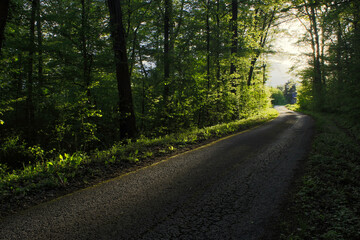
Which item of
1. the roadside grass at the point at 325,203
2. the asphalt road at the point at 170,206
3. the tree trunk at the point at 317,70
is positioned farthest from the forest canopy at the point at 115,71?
→ the tree trunk at the point at 317,70

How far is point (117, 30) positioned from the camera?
7969 mm

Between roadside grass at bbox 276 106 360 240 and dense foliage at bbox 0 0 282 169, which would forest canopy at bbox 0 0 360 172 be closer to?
dense foliage at bbox 0 0 282 169

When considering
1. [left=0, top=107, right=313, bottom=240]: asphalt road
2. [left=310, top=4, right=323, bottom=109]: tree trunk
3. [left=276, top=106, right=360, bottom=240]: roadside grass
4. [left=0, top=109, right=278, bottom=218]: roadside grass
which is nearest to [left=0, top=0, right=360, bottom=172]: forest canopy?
[left=0, top=109, right=278, bottom=218]: roadside grass

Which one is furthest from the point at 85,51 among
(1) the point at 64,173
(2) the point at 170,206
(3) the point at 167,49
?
(2) the point at 170,206

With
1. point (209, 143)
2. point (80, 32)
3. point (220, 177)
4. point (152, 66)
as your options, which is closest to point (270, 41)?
point (152, 66)

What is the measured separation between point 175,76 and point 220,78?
14.1ft

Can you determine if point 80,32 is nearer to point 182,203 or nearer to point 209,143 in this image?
point 209,143

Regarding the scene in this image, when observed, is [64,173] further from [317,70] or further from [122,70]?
[317,70]

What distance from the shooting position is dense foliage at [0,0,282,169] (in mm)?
7836

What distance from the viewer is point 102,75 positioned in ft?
36.4

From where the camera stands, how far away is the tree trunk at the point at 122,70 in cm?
792

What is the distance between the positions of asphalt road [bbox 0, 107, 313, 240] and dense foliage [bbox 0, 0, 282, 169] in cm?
366

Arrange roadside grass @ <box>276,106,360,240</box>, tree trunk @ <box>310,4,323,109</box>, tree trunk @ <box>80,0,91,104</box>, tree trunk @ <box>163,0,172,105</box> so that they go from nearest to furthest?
roadside grass @ <box>276,106,360,240</box> → tree trunk @ <box>80,0,91,104</box> → tree trunk @ <box>163,0,172,105</box> → tree trunk @ <box>310,4,323,109</box>

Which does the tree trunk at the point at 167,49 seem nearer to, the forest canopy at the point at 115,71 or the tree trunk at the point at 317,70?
the forest canopy at the point at 115,71
